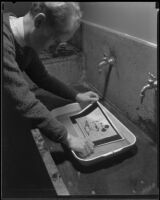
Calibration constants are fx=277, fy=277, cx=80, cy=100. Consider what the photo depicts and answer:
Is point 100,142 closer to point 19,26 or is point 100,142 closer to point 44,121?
point 44,121

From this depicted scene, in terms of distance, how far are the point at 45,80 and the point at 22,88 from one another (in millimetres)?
184

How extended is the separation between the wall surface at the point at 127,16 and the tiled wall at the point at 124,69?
0.02m

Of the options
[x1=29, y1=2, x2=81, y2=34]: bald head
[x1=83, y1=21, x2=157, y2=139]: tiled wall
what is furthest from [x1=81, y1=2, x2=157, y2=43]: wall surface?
[x1=29, y1=2, x2=81, y2=34]: bald head

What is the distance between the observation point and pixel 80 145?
0.81m

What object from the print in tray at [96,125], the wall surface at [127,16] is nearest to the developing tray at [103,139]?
the print in tray at [96,125]

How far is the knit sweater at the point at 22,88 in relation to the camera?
69 cm

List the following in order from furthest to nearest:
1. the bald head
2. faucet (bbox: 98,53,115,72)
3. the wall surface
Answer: faucet (bbox: 98,53,115,72), the wall surface, the bald head

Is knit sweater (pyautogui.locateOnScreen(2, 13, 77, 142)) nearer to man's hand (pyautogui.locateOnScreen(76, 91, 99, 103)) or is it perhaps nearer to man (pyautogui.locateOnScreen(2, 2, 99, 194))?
man (pyautogui.locateOnScreen(2, 2, 99, 194))

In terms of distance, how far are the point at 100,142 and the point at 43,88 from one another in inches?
10.4

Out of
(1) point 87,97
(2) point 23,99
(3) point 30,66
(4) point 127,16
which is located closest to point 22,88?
(2) point 23,99

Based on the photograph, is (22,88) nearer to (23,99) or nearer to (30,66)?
(23,99)

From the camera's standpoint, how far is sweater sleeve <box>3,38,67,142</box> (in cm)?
69

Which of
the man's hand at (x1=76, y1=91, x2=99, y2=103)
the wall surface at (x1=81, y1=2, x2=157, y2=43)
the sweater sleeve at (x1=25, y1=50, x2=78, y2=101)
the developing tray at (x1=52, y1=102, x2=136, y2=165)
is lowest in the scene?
the developing tray at (x1=52, y1=102, x2=136, y2=165)

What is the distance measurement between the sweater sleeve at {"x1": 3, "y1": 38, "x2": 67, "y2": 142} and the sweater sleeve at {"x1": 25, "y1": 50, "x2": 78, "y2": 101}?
0.14 m
